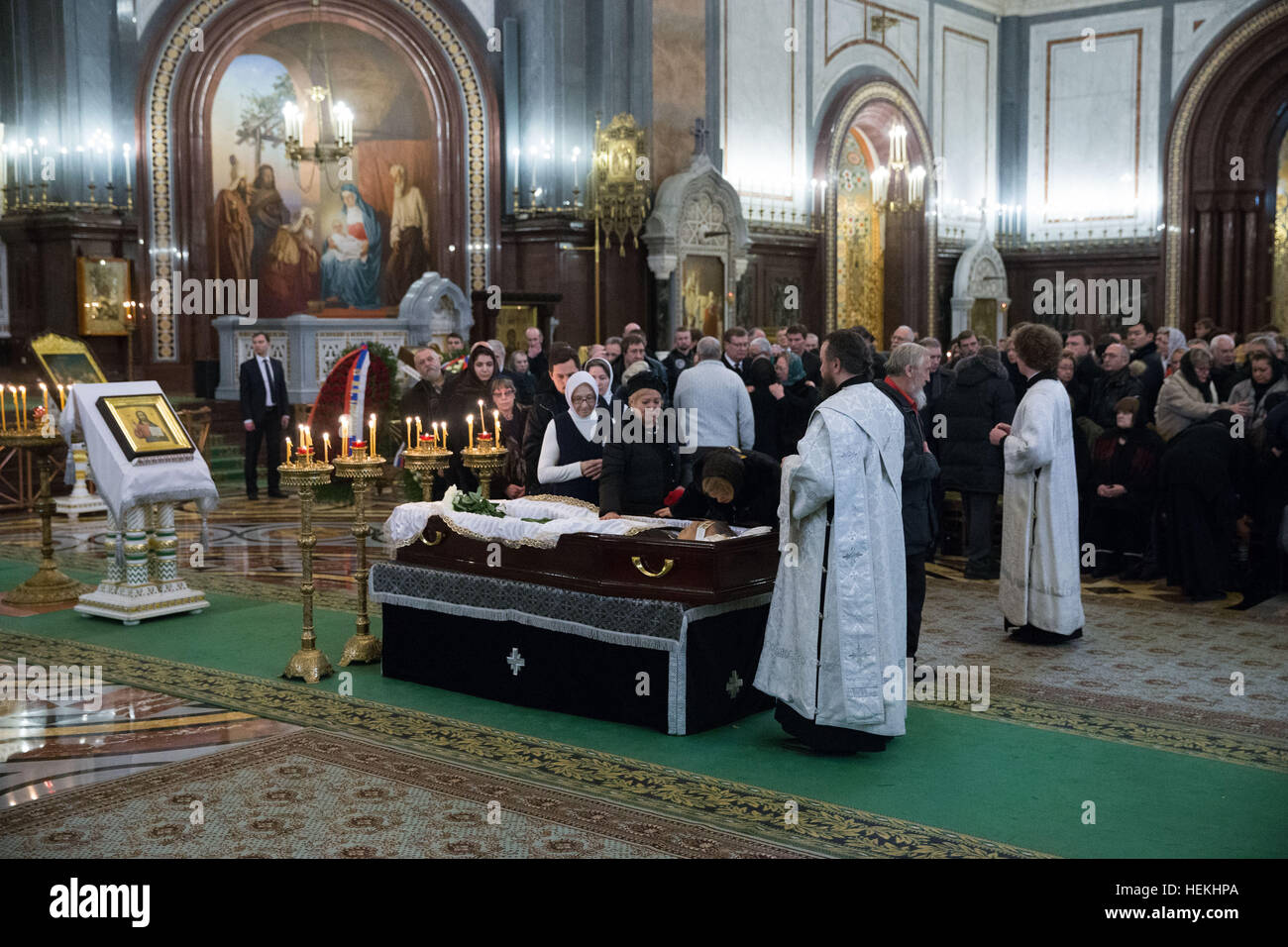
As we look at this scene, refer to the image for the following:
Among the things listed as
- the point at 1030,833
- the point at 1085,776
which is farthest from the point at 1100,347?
the point at 1030,833

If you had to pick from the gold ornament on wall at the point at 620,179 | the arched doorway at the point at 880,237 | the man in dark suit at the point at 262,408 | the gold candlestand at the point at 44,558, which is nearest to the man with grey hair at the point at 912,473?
the gold candlestand at the point at 44,558

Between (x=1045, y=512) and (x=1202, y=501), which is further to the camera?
(x=1202, y=501)

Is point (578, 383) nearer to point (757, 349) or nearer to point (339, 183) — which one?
point (757, 349)

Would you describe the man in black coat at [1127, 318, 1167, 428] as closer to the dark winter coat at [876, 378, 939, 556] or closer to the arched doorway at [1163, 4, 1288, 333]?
the dark winter coat at [876, 378, 939, 556]

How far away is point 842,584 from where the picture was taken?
506 cm

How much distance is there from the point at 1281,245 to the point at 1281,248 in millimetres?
46

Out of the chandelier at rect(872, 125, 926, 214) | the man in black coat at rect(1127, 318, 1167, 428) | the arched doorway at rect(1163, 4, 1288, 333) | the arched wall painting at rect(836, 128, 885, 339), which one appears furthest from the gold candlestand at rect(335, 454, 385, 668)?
the arched doorway at rect(1163, 4, 1288, 333)

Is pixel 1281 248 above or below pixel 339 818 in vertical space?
above

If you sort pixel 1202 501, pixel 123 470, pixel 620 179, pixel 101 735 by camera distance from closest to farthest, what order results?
pixel 101 735, pixel 123 470, pixel 1202 501, pixel 620 179

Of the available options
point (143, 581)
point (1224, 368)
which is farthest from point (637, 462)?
point (1224, 368)

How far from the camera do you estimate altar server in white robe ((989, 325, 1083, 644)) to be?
6.86 metres

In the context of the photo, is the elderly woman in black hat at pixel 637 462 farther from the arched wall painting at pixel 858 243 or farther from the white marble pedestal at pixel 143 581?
the arched wall painting at pixel 858 243
